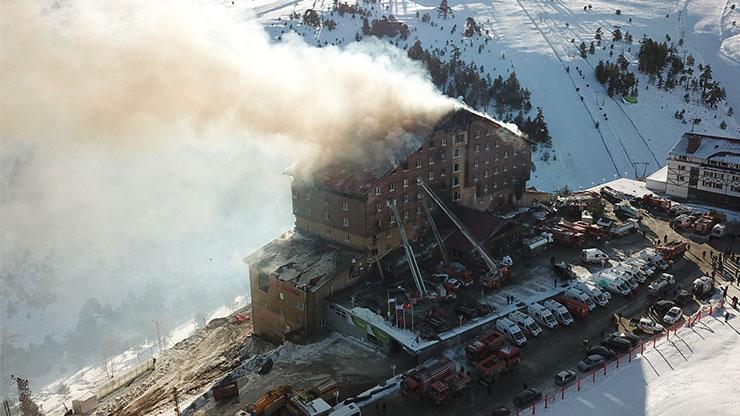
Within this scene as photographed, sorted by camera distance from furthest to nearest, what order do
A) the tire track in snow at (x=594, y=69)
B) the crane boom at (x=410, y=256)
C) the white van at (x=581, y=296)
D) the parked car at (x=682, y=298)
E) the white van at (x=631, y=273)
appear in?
the tire track in snow at (x=594, y=69)
the white van at (x=631, y=273)
the crane boom at (x=410, y=256)
the parked car at (x=682, y=298)
the white van at (x=581, y=296)

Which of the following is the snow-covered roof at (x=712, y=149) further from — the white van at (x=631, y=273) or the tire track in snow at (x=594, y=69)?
the tire track in snow at (x=594, y=69)

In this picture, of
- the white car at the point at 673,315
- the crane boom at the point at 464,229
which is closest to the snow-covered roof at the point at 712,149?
the white car at the point at 673,315

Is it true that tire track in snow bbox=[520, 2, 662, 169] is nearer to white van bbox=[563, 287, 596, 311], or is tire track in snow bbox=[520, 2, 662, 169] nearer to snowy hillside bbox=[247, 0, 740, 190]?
snowy hillside bbox=[247, 0, 740, 190]

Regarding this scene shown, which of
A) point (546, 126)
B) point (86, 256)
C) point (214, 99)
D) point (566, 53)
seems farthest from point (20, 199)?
point (566, 53)

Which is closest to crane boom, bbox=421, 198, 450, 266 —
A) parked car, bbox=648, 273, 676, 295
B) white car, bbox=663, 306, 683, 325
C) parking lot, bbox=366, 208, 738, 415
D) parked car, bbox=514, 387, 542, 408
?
parking lot, bbox=366, 208, 738, 415

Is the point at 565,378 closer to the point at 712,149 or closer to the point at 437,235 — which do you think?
the point at 437,235
